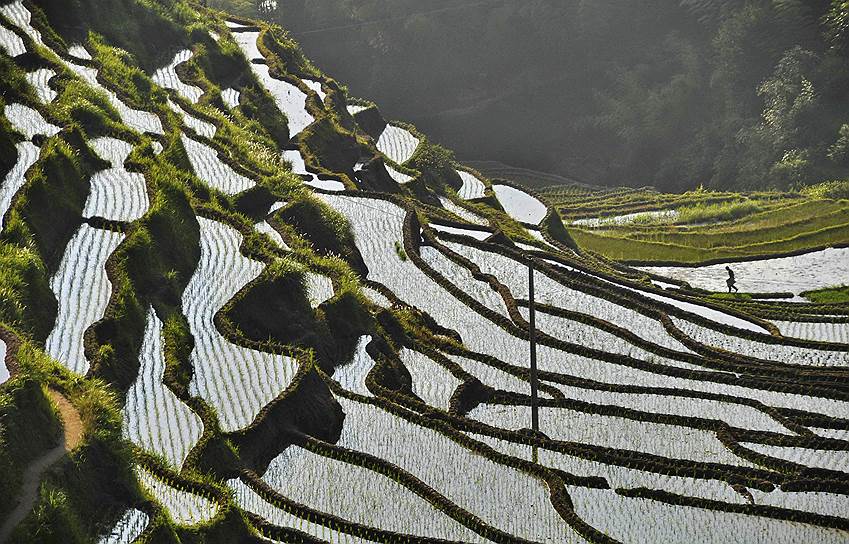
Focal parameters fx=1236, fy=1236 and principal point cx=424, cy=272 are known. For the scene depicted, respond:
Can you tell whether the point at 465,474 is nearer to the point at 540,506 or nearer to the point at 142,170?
the point at 540,506

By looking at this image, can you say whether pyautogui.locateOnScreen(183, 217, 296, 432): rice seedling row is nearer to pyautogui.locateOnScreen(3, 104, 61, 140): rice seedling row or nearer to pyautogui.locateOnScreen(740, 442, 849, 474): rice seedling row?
pyautogui.locateOnScreen(3, 104, 61, 140): rice seedling row

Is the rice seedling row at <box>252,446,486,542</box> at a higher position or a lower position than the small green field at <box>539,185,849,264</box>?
lower

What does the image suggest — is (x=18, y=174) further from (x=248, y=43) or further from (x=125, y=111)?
(x=248, y=43)

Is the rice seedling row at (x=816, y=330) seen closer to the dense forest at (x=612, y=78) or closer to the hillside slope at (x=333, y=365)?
the hillside slope at (x=333, y=365)

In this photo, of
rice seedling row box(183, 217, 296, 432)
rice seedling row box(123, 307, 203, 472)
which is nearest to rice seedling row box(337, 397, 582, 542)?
rice seedling row box(183, 217, 296, 432)

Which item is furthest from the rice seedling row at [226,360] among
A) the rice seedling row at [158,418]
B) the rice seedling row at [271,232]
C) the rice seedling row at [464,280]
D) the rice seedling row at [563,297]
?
the rice seedling row at [563,297]

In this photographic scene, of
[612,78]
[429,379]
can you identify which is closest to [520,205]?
[429,379]
